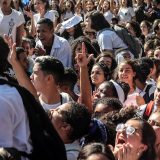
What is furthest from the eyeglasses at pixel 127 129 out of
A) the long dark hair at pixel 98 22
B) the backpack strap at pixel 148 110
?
the long dark hair at pixel 98 22

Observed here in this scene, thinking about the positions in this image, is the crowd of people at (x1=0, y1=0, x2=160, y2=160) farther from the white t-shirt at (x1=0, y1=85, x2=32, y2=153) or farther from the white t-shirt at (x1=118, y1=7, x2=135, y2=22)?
the white t-shirt at (x1=118, y1=7, x2=135, y2=22)

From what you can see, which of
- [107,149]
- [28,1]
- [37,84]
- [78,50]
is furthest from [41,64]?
[28,1]

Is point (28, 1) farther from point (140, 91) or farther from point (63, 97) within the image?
point (63, 97)

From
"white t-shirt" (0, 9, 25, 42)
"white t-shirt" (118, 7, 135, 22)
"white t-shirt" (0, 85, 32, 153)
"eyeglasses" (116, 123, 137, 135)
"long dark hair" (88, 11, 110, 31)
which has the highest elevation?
"white t-shirt" (0, 85, 32, 153)

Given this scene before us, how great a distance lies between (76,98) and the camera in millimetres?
4941

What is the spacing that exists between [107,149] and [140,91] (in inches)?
104

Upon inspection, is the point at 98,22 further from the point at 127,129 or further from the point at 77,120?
→ the point at 127,129

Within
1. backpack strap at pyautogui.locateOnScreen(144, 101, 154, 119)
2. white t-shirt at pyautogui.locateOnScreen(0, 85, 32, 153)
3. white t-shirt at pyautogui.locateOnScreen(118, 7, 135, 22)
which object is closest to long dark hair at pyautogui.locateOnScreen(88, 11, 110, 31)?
backpack strap at pyautogui.locateOnScreen(144, 101, 154, 119)

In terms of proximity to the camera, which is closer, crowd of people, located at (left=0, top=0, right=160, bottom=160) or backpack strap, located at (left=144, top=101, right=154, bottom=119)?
crowd of people, located at (left=0, top=0, right=160, bottom=160)

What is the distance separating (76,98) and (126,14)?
24.9 ft

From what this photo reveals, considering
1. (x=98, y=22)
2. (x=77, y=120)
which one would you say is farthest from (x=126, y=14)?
(x=77, y=120)

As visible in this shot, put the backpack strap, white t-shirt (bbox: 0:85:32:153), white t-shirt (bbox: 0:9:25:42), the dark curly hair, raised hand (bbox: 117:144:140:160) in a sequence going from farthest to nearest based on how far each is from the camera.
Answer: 1. white t-shirt (bbox: 0:9:25:42)
2. the backpack strap
3. the dark curly hair
4. raised hand (bbox: 117:144:140:160)
5. white t-shirt (bbox: 0:85:32:153)

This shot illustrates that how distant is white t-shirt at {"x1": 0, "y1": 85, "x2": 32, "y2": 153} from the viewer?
2508 mm

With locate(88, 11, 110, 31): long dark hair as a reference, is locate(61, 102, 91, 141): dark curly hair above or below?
above
